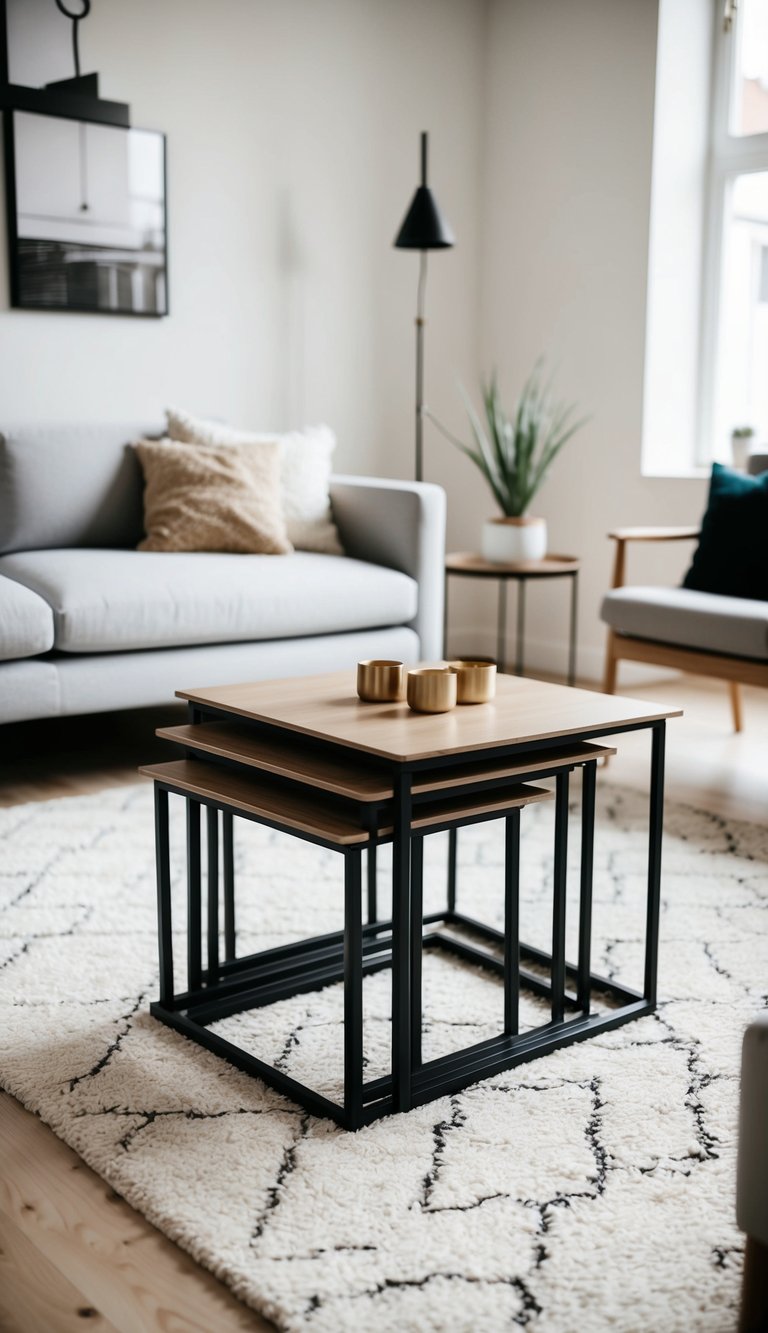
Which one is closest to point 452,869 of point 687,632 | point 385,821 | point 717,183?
point 385,821

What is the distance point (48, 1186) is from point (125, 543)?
2.47 meters

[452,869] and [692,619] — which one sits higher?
[692,619]

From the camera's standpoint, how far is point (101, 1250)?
1271 millimetres

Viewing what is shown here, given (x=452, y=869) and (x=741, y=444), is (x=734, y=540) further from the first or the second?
(x=452, y=869)

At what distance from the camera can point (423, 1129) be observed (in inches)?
59.6

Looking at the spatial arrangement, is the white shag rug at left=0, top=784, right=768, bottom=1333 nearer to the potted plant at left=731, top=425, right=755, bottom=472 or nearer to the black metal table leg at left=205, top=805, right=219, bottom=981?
the black metal table leg at left=205, top=805, right=219, bottom=981

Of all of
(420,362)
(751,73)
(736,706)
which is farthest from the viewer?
(420,362)

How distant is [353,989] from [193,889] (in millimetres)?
389

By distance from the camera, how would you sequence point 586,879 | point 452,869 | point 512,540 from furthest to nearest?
point 512,540 → point 452,869 → point 586,879

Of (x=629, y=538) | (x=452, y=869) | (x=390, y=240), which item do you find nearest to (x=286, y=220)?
(x=390, y=240)

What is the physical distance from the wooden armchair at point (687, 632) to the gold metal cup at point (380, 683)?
1.31m

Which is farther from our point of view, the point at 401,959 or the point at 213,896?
the point at 213,896

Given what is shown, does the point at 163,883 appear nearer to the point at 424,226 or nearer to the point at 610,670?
the point at 610,670

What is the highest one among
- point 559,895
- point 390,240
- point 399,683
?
point 390,240
